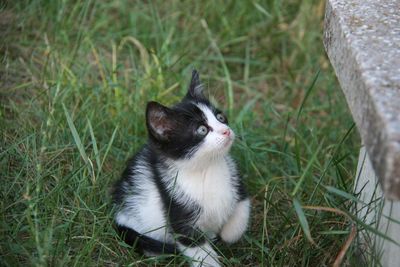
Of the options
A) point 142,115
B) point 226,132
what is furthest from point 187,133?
point 142,115

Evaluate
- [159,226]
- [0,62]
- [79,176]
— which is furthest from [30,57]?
[159,226]

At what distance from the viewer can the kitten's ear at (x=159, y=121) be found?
8.45 feet

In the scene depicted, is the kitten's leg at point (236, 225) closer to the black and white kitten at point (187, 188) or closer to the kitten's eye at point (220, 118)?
the black and white kitten at point (187, 188)

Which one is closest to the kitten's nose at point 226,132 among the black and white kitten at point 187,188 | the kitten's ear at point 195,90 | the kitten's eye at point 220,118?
Answer: the black and white kitten at point 187,188

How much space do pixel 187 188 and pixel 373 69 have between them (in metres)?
0.97

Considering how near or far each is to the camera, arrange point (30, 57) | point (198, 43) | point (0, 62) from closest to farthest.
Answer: point (0, 62), point (30, 57), point (198, 43)

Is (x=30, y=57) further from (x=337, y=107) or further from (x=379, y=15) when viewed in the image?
(x=379, y=15)

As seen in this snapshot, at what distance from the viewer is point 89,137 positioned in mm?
3402

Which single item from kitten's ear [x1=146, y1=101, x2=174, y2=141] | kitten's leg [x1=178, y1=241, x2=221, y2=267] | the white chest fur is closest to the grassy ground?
kitten's leg [x1=178, y1=241, x2=221, y2=267]

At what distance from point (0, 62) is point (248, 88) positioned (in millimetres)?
1587

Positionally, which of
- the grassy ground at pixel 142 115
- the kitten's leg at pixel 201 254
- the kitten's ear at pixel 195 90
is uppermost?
the kitten's ear at pixel 195 90

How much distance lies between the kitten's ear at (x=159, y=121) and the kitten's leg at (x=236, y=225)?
0.47 m

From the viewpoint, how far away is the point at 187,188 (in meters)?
2.68

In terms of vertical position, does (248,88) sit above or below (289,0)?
below
